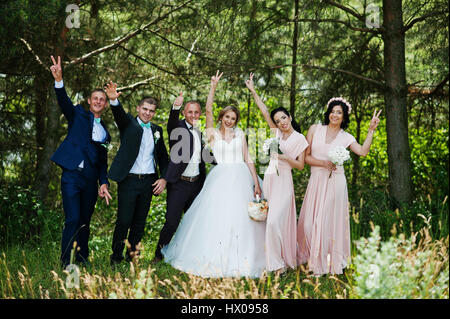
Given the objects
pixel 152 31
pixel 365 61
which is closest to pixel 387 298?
pixel 365 61

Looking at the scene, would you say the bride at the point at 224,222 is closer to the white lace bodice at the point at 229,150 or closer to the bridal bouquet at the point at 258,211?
the white lace bodice at the point at 229,150

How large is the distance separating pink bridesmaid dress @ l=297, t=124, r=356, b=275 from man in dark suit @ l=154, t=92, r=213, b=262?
119cm

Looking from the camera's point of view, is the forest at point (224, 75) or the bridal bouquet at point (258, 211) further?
the forest at point (224, 75)

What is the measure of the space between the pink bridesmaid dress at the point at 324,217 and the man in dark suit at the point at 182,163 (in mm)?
1193

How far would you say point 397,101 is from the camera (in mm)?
6375

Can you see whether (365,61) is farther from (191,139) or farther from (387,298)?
(387,298)

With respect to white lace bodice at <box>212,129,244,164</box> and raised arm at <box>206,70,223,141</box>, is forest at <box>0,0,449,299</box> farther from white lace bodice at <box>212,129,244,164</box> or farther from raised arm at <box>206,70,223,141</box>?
raised arm at <box>206,70,223,141</box>

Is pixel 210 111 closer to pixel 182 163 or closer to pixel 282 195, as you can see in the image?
pixel 182 163

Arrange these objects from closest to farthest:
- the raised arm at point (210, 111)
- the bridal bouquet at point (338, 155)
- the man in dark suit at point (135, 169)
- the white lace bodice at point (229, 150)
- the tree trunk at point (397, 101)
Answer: the bridal bouquet at point (338, 155) → the man in dark suit at point (135, 169) → the raised arm at point (210, 111) → the white lace bodice at point (229, 150) → the tree trunk at point (397, 101)

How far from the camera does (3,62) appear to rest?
22.7 ft

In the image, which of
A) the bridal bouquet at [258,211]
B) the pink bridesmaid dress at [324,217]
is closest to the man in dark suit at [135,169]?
→ the bridal bouquet at [258,211]

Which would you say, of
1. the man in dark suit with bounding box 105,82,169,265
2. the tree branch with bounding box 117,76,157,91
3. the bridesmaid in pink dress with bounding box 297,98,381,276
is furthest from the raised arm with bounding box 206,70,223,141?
the tree branch with bounding box 117,76,157,91

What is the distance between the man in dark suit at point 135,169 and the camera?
15.3 feet
